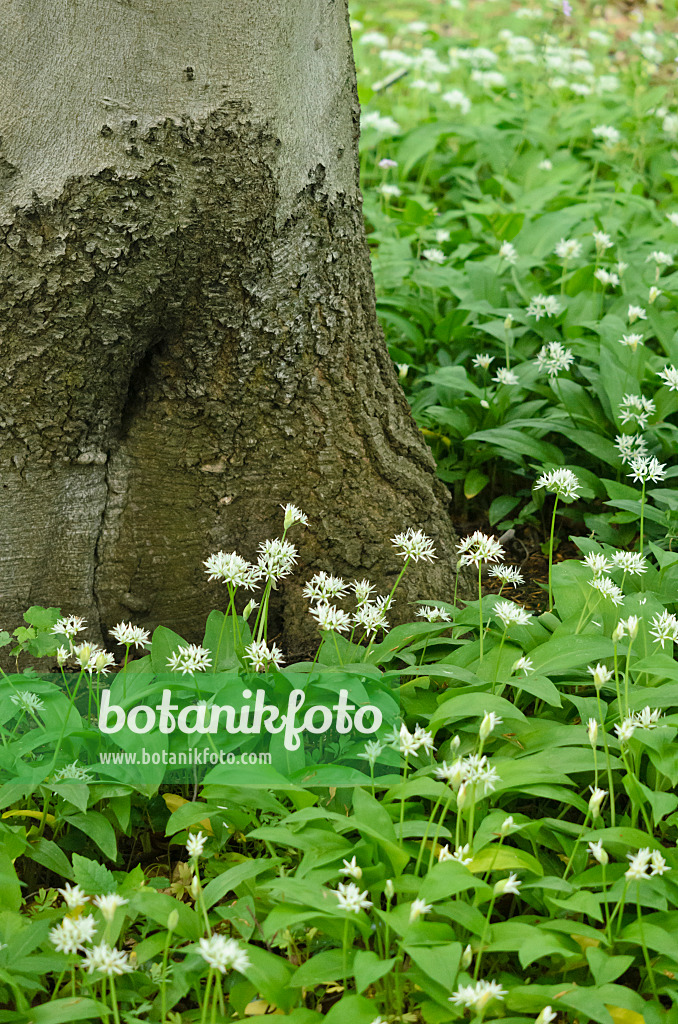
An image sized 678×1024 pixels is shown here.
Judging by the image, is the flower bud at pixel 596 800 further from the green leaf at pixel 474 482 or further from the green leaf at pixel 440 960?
the green leaf at pixel 474 482

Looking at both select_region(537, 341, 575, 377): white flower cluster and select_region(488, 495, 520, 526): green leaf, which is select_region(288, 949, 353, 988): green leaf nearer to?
select_region(488, 495, 520, 526): green leaf

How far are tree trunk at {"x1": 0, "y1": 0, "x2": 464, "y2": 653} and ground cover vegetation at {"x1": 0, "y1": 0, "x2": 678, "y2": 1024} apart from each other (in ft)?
0.56

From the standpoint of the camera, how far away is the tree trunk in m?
1.95

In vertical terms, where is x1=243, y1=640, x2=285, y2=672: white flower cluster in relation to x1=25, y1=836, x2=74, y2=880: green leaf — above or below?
above

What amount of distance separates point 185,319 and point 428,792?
4.22 feet

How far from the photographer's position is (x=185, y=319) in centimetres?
219

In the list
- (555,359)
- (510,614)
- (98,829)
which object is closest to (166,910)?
(98,829)

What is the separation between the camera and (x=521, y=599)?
2645mm

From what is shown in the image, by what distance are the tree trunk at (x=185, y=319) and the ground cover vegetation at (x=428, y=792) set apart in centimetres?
17

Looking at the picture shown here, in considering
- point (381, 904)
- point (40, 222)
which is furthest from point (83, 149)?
point (381, 904)

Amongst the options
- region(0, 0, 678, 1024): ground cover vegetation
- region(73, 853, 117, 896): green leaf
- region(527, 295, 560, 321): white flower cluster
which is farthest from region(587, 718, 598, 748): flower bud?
region(527, 295, 560, 321): white flower cluster

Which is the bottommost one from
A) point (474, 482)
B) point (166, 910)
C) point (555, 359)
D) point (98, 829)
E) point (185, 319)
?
point (166, 910)

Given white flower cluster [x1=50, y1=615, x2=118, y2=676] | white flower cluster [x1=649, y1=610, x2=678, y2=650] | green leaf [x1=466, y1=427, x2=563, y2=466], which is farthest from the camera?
green leaf [x1=466, y1=427, x2=563, y2=466]

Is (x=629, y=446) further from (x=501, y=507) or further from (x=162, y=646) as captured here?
(x=162, y=646)
